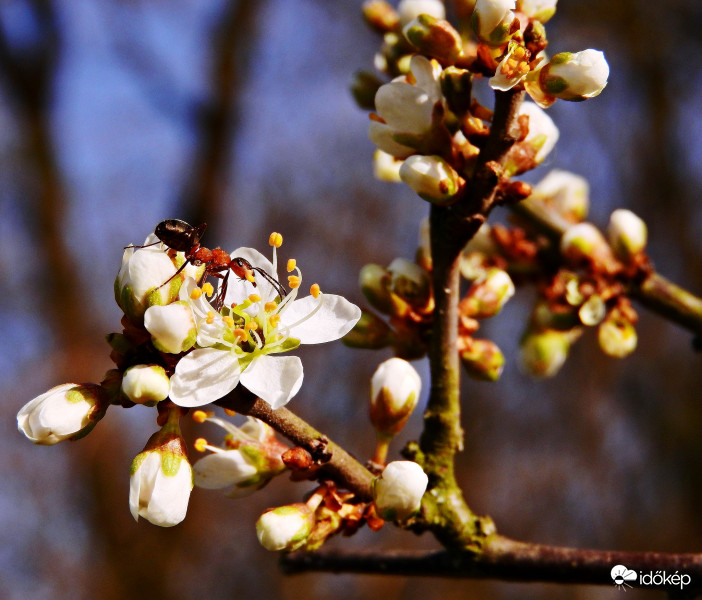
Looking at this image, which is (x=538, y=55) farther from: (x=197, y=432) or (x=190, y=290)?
(x=197, y=432)

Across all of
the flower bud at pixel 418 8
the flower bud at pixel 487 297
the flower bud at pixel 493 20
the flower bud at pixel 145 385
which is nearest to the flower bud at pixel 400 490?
the flower bud at pixel 145 385

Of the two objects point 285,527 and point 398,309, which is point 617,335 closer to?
point 398,309

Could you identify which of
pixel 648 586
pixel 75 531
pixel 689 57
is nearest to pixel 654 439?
pixel 689 57

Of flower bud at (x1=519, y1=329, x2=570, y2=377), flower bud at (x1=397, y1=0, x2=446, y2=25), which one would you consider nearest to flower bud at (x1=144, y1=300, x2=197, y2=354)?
flower bud at (x1=397, y1=0, x2=446, y2=25)

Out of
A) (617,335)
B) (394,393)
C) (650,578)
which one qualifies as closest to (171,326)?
(394,393)

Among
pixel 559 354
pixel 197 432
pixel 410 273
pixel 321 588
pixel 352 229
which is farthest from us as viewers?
pixel 352 229

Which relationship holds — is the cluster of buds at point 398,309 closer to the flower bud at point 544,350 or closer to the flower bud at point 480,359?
the flower bud at point 480,359
